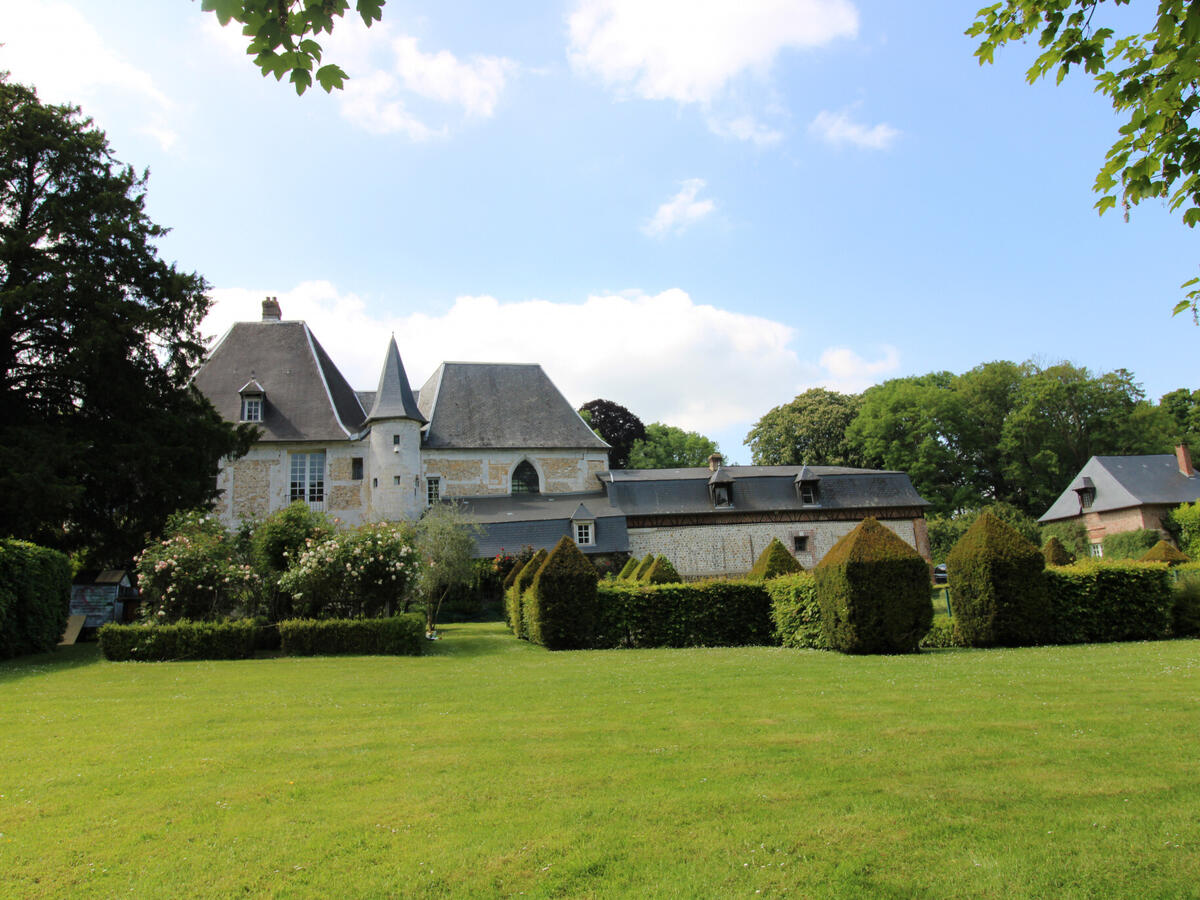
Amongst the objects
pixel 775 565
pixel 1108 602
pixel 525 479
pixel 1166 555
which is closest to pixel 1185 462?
pixel 1166 555

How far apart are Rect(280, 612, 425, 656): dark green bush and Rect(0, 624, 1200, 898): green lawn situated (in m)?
4.91

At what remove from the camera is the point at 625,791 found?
436 cm

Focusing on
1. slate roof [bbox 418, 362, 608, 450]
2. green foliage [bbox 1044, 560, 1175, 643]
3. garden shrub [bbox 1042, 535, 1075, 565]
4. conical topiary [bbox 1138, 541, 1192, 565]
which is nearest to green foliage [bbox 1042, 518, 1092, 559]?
conical topiary [bbox 1138, 541, 1192, 565]

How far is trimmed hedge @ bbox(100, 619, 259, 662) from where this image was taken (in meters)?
12.4

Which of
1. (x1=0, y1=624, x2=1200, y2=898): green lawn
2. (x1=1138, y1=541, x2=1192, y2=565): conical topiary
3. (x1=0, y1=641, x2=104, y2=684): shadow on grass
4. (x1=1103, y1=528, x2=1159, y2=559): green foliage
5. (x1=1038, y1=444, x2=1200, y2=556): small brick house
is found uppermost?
(x1=1038, y1=444, x2=1200, y2=556): small brick house

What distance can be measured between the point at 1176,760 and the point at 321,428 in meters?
29.1

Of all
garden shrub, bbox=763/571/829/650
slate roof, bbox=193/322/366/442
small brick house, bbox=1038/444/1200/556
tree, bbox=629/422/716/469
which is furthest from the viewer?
tree, bbox=629/422/716/469

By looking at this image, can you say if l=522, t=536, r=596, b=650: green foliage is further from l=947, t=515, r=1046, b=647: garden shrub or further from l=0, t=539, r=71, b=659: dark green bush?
l=0, t=539, r=71, b=659: dark green bush

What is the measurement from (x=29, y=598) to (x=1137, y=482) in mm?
40001

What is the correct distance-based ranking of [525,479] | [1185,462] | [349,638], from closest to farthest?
1. [349,638]
2. [525,479]
3. [1185,462]

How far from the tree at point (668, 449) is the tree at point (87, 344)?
32119 millimetres

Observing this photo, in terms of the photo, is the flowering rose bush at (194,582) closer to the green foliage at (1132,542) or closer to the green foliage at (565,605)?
the green foliage at (565,605)

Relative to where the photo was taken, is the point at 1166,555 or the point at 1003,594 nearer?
the point at 1003,594

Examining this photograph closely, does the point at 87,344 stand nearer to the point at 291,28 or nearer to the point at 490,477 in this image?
the point at 291,28
